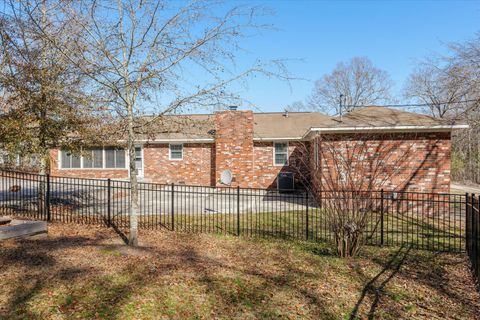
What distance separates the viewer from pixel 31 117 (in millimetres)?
8625

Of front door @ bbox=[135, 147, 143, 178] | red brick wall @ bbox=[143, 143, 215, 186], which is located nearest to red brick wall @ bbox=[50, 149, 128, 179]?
front door @ bbox=[135, 147, 143, 178]

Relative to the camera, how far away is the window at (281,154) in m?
18.2

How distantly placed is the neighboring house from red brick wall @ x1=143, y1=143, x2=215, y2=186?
6 cm

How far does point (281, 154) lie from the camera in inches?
720

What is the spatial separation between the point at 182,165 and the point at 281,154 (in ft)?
19.9

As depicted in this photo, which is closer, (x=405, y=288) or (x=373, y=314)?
(x=373, y=314)

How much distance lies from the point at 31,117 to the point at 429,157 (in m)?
12.8

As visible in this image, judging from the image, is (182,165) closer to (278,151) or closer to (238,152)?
(238,152)

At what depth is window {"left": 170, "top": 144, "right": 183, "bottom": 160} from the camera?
19.3 metres

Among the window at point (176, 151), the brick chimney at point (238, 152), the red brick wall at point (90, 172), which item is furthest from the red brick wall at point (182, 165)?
the red brick wall at point (90, 172)

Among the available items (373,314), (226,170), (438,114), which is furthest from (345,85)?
(373,314)

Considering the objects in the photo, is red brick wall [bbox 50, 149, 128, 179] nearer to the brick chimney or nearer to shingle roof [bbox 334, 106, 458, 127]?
the brick chimney

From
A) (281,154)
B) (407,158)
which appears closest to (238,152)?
(281,154)

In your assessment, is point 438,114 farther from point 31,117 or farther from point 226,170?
point 31,117
